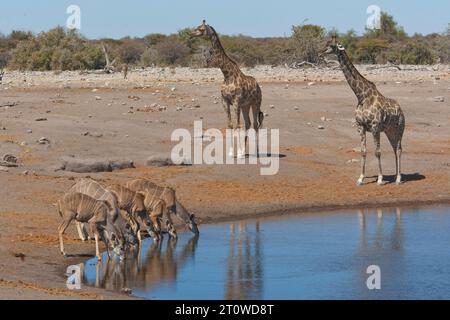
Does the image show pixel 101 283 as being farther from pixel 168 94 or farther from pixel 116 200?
pixel 168 94

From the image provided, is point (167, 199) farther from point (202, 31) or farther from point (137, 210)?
point (202, 31)

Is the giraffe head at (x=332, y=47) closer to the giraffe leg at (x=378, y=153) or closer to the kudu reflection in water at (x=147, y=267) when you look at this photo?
the giraffe leg at (x=378, y=153)

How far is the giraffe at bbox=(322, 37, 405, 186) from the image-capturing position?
2131cm

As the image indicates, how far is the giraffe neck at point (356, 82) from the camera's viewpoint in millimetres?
21484

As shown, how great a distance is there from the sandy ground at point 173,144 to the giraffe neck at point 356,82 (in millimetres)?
1731

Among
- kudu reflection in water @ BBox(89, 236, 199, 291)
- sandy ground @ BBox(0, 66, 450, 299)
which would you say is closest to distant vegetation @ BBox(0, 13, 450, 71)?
sandy ground @ BBox(0, 66, 450, 299)

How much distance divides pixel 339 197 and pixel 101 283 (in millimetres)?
7796

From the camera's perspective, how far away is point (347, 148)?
25.2m

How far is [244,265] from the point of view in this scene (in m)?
14.9

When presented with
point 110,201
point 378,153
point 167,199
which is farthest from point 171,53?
point 110,201

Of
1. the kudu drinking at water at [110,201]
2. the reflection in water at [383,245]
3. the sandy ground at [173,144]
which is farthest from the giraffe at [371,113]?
the kudu drinking at water at [110,201]

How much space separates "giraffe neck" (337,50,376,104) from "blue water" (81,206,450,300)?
3213 millimetres

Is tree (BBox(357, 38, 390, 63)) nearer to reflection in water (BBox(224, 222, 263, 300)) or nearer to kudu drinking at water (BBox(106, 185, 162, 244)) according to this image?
reflection in water (BBox(224, 222, 263, 300))
